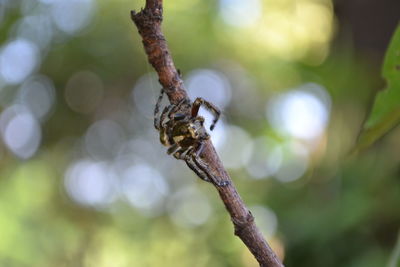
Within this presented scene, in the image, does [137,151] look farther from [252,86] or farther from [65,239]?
[65,239]

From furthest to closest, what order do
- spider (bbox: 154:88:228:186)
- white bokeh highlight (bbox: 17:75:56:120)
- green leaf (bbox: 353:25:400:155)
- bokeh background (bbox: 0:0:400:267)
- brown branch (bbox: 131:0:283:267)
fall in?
1. white bokeh highlight (bbox: 17:75:56:120)
2. bokeh background (bbox: 0:0:400:267)
3. green leaf (bbox: 353:25:400:155)
4. spider (bbox: 154:88:228:186)
5. brown branch (bbox: 131:0:283:267)

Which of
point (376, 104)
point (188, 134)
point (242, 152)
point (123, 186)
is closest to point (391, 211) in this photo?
point (376, 104)

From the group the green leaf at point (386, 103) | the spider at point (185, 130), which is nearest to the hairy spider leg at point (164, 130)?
the spider at point (185, 130)

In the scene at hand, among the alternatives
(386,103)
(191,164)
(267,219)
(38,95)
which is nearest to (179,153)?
(191,164)

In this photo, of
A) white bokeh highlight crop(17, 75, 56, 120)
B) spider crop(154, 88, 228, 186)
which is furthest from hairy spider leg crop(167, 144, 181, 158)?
white bokeh highlight crop(17, 75, 56, 120)

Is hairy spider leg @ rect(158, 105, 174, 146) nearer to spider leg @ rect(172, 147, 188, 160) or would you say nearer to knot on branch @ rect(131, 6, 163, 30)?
spider leg @ rect(172, 147, 188, 160)

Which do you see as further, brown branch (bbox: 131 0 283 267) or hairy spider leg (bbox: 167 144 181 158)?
hairy spider leg (bbox: 167 144 181 158)

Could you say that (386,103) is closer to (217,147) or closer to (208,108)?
(208,108)
